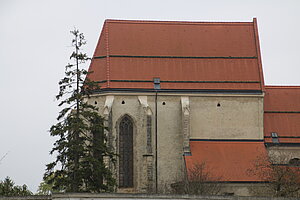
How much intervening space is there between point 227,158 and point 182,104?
503cm

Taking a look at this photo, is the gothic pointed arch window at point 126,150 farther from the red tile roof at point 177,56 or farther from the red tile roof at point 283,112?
the red tile roof at point 283,112

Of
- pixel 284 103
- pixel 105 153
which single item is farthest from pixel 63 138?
pixel 284 103

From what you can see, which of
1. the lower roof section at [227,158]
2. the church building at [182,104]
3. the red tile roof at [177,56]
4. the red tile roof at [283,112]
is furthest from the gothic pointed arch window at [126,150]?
the red tile roof at [283,112]

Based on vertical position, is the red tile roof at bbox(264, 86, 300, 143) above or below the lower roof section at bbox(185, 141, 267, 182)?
above

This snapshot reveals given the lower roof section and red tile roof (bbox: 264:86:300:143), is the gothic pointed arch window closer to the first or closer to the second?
the lower roof section

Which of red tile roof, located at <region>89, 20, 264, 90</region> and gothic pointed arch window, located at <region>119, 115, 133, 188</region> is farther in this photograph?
red tile roof, located at <region>89, 20, 264, 90</region>

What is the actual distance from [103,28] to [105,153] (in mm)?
18112

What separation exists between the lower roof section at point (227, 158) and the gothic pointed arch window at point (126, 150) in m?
4.19

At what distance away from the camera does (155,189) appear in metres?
54.8

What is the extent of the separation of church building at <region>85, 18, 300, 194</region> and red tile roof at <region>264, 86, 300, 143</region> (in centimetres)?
7

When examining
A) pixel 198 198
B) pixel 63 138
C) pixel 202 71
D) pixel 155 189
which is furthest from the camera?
pixel 202 71

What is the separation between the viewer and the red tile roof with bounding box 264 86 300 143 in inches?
2264

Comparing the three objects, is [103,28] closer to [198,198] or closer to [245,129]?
[245,129]

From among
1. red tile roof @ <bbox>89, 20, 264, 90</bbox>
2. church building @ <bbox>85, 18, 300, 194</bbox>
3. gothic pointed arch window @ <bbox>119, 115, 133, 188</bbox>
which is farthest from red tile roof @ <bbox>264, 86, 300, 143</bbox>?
gothic pointed arch window @ <bbox>119, 115, 133, 188</bbox>
